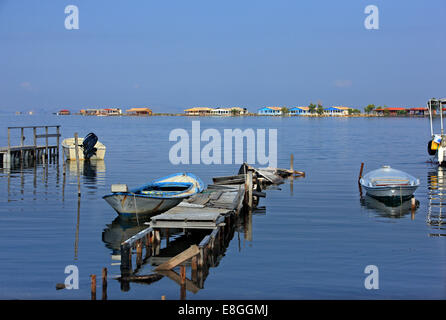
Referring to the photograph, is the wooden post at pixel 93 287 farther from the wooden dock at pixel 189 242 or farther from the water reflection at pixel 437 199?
the water reflection at pixel 437 199

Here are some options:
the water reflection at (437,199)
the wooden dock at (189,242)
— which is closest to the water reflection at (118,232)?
the wooden dock at (189,242)

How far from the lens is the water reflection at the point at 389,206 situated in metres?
29.2

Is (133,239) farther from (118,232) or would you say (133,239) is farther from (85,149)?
(85,149)

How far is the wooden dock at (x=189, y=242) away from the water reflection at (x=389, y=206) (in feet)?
22.8

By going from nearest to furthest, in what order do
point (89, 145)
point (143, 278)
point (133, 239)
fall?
point (143, 278) < point (133, 239) < point (89, 145)

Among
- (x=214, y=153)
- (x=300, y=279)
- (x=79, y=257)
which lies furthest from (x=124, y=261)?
(x=214, y=153)

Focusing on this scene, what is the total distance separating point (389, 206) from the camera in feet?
103

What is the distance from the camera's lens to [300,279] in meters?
17.4

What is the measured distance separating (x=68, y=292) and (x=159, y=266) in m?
2.83

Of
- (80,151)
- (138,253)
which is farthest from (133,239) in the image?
(80,151)

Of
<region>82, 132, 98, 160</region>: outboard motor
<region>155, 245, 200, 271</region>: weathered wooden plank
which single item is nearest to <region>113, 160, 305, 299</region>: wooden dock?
<region>155, 245, 200, 271</region>: weathered wooden plank

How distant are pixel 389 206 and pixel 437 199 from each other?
4.16m

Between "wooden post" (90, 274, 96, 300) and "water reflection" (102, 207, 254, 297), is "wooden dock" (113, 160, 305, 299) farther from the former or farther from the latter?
"wooden post" (90, 274, 96, 300)

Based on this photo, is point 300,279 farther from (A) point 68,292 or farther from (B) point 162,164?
(B) point 162,164
